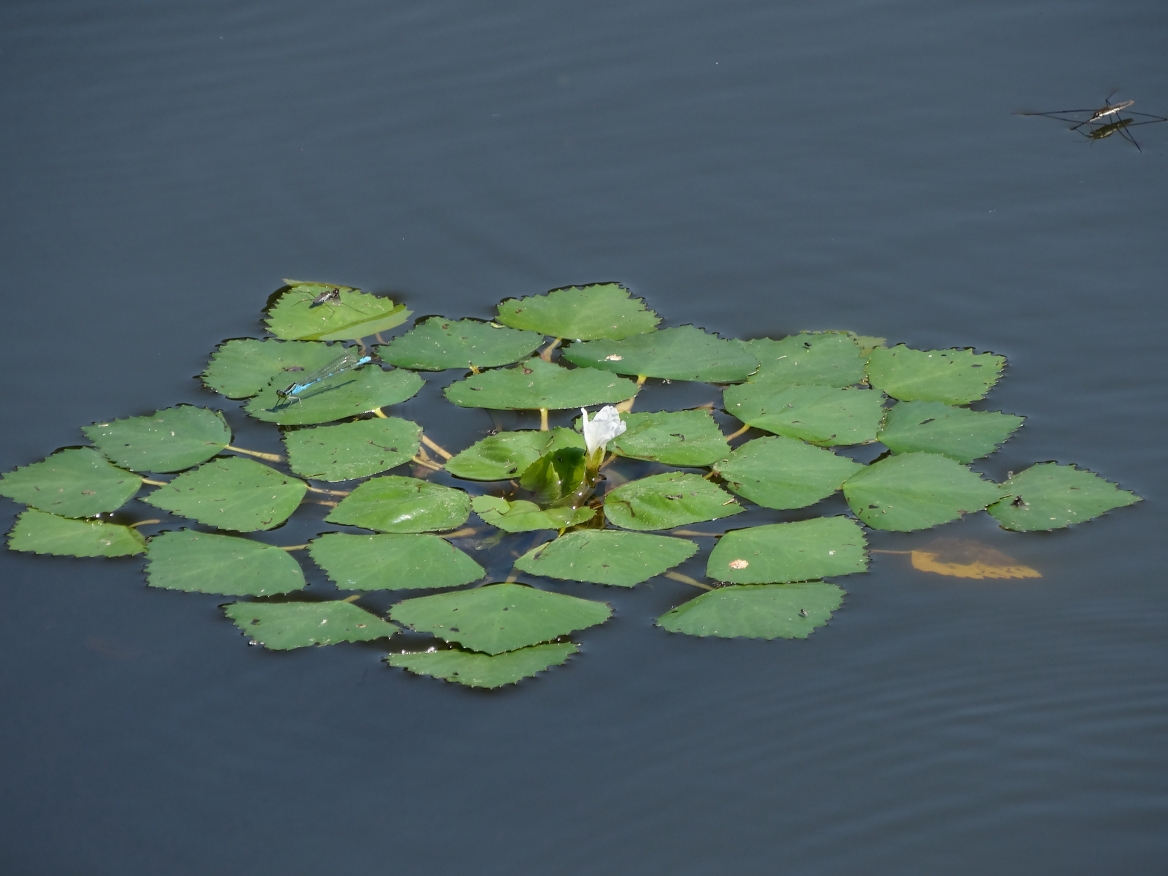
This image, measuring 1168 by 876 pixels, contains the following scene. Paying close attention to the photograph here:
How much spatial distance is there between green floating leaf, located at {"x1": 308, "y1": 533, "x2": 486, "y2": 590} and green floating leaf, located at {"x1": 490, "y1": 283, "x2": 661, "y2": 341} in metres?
1.03

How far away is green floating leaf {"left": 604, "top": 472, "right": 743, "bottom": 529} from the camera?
313 centimetres

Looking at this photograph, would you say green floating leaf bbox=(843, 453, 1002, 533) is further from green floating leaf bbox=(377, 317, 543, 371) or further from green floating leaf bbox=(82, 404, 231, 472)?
green floating leaf bbox=(82, 404, 231, 472)

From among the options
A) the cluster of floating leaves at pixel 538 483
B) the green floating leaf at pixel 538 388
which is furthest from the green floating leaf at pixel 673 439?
the green floating leaf at pixel 538 388

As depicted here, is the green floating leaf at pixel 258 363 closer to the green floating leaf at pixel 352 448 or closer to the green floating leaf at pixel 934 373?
the green floating leaf at pixel 352 448

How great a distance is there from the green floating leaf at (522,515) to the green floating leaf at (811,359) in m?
0.83

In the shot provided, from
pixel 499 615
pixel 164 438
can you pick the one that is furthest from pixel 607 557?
pixel 164 438

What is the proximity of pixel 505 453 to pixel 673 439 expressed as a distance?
1.66ft

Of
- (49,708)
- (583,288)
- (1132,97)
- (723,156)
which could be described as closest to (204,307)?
(583,288)

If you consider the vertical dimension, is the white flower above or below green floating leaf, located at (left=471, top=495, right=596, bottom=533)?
above

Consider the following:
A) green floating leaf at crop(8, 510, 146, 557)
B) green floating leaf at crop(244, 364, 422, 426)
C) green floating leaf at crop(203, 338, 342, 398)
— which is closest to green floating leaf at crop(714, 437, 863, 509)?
green floating leaf at crop(244, 364, 422, 426)

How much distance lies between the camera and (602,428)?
317 centimetres

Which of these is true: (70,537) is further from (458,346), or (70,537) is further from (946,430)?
(946,430)

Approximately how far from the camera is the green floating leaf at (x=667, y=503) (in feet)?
10.3

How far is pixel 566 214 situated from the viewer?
4.40 meters
